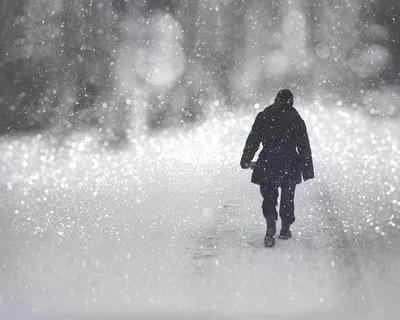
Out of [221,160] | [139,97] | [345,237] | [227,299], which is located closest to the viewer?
[227,299]

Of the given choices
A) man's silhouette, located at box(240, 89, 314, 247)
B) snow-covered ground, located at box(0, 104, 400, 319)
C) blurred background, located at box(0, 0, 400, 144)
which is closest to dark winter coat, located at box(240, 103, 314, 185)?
man's silhouette, located at box(240, 89, 314, 247)

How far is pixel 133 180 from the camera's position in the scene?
1655 cm

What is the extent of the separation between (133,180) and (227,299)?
11.5 meters

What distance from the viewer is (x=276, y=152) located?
7051 millimetres

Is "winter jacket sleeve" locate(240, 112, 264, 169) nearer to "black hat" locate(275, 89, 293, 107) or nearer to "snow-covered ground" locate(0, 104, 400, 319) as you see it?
"black hat" locate(275, 89, 293, 107)

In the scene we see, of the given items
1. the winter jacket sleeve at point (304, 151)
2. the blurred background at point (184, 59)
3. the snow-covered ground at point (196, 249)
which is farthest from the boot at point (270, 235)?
the blurred background at point (184, 59)

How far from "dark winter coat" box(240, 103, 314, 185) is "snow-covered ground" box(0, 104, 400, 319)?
2.82ft

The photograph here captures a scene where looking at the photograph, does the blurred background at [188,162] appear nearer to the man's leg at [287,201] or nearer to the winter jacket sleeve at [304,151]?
the man's leg at [287,201]

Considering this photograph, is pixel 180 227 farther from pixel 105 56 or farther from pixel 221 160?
pixel 105 56

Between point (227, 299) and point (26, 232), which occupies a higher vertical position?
point (26, 232)

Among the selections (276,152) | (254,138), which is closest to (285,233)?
(276,152)

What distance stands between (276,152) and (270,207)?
639mm

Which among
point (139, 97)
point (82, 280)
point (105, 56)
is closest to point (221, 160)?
point (82, 280)

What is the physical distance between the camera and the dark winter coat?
6957 mm
